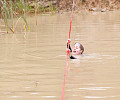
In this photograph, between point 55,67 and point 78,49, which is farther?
point 78,49

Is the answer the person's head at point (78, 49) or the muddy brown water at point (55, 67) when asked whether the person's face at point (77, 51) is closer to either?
the person's head at point (78, 49)

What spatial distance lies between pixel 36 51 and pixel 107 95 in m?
4.56

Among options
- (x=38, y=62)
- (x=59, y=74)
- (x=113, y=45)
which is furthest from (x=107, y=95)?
(x=113, y=45)

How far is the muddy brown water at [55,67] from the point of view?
517 cm

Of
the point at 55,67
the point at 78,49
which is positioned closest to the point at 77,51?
the point at 78,49

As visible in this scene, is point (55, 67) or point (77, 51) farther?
point (77, 51)

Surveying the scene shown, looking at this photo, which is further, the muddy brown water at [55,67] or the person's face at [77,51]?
the person's face at [77,51]

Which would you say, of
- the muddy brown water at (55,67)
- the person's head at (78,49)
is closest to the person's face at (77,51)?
the person's head at (78,49)

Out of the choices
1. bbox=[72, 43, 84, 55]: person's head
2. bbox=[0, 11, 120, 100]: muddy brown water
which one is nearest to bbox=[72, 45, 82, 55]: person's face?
bbox=[72, 43, 84, 55]: person's head

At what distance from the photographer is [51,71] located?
6750 millimetres

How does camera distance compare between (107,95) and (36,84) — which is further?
(36,84)

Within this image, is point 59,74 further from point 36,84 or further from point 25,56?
point 25,56

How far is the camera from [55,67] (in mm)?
7188

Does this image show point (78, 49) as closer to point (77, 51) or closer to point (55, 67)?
point (77, 51)
